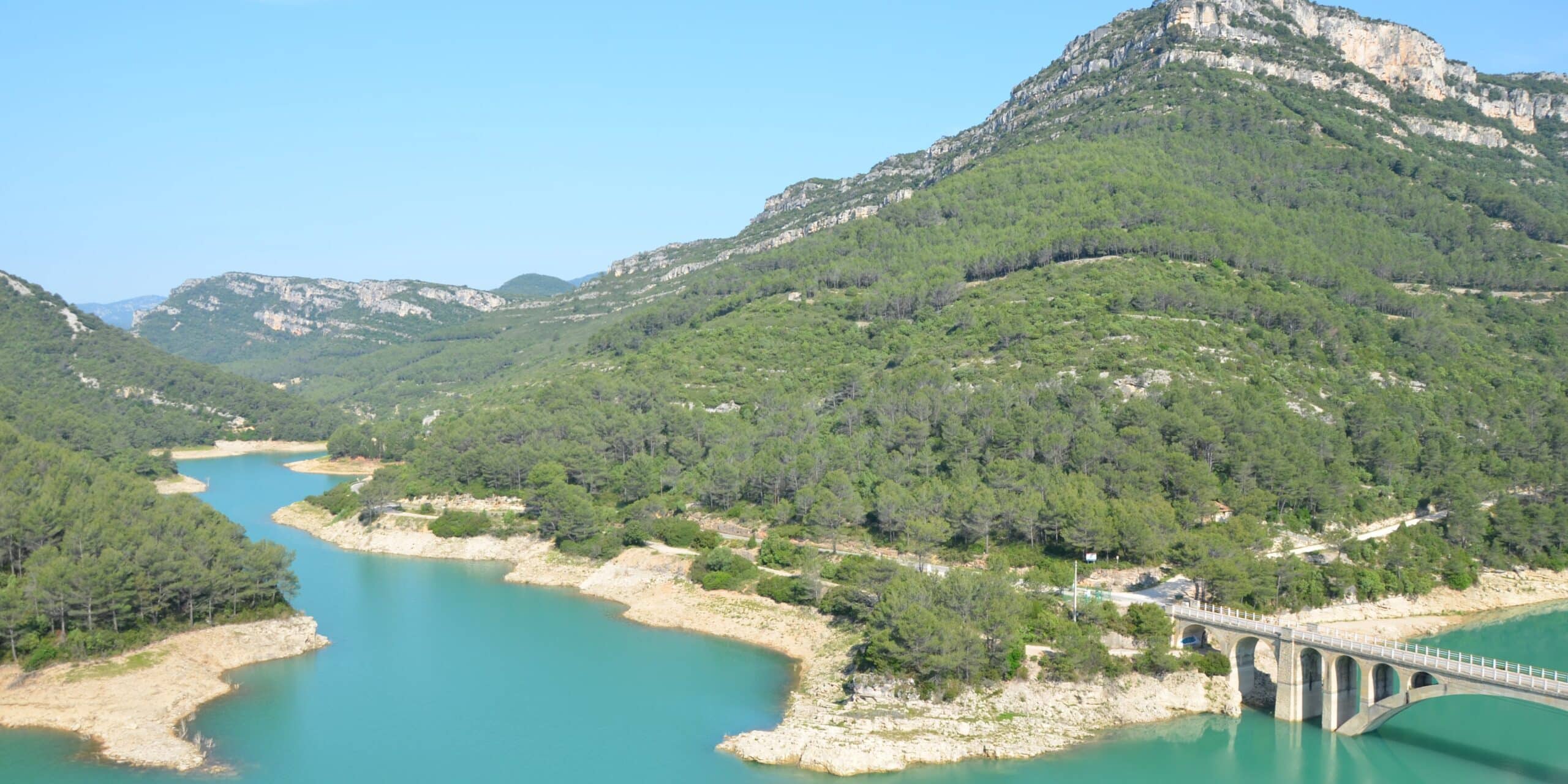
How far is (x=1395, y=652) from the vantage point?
39.2 meters

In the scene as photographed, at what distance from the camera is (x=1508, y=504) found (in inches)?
2479

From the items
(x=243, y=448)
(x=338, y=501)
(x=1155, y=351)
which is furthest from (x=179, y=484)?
(x=1155, y=351)

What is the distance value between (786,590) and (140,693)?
1108 inches

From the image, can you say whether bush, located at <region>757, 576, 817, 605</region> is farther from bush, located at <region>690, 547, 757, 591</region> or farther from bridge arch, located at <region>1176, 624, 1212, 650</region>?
bridge arch, located at <region>1176, 624, 1212, 650</region>

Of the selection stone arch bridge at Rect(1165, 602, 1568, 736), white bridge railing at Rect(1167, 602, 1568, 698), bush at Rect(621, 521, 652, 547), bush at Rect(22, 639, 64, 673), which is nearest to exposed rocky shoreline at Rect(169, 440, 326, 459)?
bush at Rect(621, 521, 652, 547)

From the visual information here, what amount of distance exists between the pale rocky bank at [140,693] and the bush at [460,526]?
81.9 ft

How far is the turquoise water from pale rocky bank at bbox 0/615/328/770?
0.86 metres

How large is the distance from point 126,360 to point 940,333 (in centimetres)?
11109

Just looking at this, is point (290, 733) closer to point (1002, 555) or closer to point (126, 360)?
point (1002, 555)

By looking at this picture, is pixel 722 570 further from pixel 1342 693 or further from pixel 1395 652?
pixel 1395 652

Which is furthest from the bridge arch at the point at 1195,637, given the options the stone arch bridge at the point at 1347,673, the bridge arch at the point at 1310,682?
the bridge arch at the point at 1310,682

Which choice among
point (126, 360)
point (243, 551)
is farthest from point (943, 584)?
point (126, 360)

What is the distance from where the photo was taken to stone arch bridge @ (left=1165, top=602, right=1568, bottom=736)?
36.6 meters

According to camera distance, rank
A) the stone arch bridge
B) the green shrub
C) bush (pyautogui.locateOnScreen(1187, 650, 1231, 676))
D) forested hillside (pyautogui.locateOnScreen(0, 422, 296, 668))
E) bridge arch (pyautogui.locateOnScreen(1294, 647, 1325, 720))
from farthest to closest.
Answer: the green shrub
forested hillside (pyautogui.locateOnScreen(0, 422, 296, 668))
bush (pyautogui.locateOnScreen(1187, 650, 1231, 676))
bridge arch (pyautogui.locateOnScreen(1294, 647, 1325, 720))
the stone arch bridge
